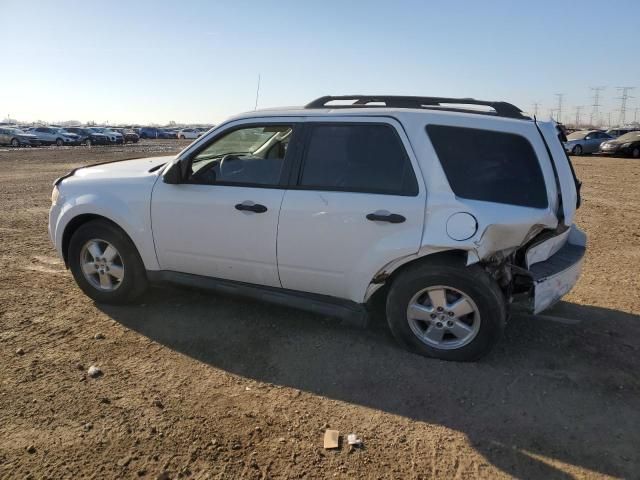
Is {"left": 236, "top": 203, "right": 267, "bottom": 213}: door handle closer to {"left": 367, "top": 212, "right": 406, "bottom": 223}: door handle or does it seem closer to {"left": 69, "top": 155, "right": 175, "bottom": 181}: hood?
{"left": 367, "top": 212, "right": 406, "bottom": 223}: door handle

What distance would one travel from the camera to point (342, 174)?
393 cm

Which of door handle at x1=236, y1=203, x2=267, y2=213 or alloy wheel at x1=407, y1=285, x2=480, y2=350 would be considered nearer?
alloy wheel at x1=407, y1=285, x2=480, y2=350

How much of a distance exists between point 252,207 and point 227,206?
0.25m

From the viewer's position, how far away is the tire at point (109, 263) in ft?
15.4

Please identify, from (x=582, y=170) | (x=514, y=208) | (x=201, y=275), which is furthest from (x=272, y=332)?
(x=582, y=170)

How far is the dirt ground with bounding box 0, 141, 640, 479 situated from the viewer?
2.80 m

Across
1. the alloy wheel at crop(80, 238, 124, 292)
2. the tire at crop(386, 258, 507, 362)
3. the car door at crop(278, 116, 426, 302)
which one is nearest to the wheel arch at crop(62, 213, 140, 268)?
Result: the alloy wheel at crop(80, 238, 124, 292)

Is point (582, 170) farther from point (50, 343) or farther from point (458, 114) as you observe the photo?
point (50, 343)

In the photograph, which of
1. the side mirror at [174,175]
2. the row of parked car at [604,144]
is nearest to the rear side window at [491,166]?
the side mirror at [174,175]

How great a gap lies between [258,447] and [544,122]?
10.1 ft

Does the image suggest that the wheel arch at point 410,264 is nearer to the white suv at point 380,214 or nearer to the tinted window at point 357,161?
the white suv at point 380,214

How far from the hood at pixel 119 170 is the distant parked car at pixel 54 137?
42.4 m

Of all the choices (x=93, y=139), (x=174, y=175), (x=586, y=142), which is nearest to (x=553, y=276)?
(x=174, y=175)

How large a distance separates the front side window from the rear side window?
4.25ft
